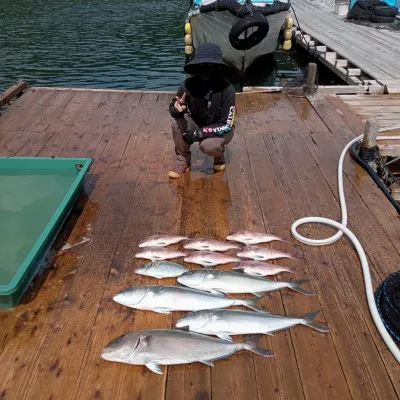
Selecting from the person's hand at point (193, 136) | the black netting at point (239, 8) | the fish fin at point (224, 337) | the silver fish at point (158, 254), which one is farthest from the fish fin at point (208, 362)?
the black netting at point (239, 8)

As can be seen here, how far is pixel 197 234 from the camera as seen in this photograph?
12.2ft

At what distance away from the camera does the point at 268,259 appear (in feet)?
11.0

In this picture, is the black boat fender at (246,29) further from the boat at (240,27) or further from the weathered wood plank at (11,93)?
the weathered wood plank at (11,93)

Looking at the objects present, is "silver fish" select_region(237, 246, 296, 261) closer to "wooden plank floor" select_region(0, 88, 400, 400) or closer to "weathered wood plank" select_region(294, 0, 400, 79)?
"wooden plank floor" select_region(0, 88, 400, 400)

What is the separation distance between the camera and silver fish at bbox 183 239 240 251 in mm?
3459

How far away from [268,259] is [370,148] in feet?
7.95

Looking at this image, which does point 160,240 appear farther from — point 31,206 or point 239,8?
point 239,8

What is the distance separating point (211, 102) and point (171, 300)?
229 cm

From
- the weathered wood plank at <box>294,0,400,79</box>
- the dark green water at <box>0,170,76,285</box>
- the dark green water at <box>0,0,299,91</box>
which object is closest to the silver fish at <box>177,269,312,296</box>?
the dark green water at <box>0,170,76,285</box>

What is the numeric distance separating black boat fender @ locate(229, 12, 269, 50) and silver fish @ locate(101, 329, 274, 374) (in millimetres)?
9487

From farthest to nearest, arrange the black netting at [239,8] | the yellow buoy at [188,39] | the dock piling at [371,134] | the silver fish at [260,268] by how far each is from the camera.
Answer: the yellow buoy at [188,39] < the black netting at [239,8] < the dock piling at [371,134] < the silver fish at [260,268]

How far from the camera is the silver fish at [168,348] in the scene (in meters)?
2.42

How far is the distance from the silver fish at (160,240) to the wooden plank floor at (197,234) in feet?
0.38

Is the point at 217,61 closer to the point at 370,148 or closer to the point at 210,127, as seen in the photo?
the point at 210,127
